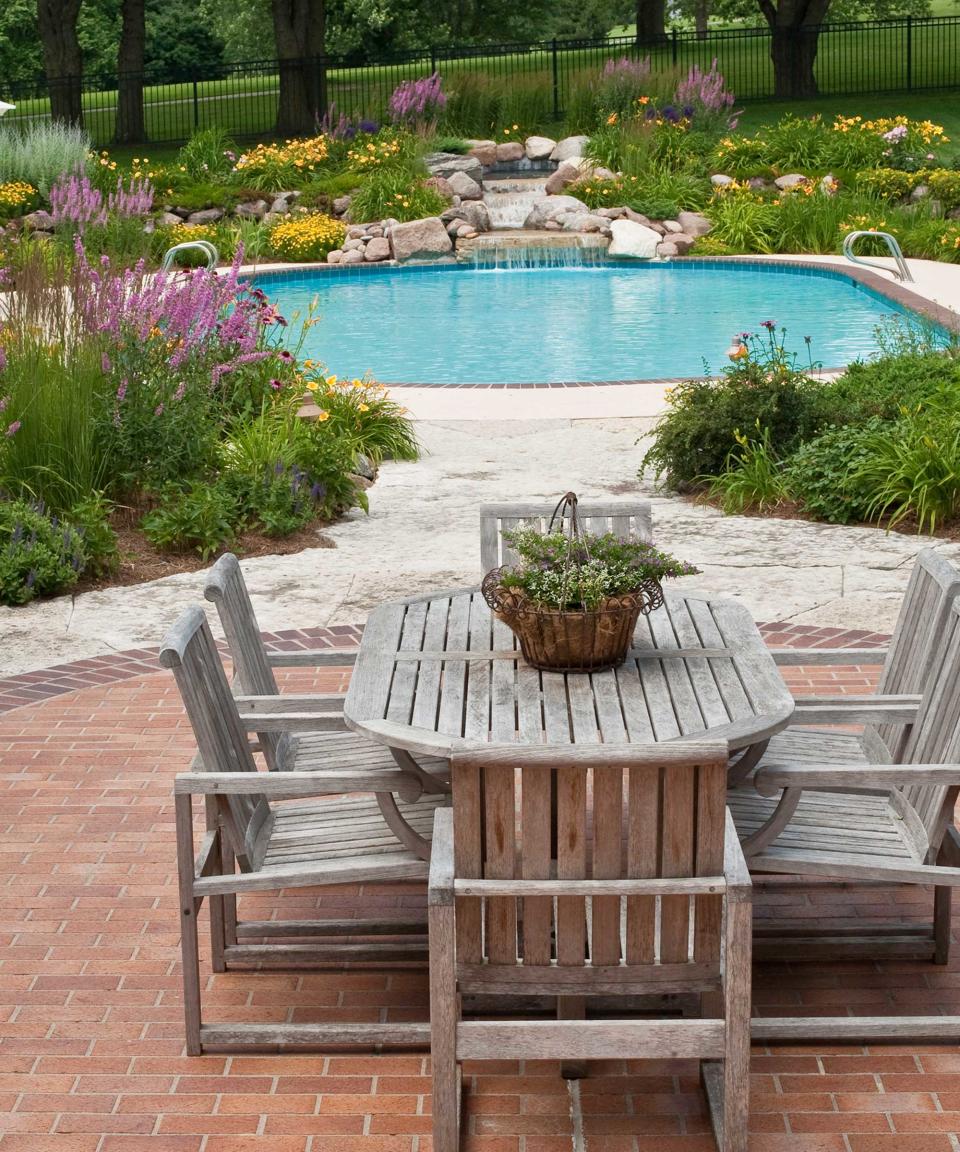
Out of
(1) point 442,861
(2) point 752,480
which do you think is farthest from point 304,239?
(1) point 442,861

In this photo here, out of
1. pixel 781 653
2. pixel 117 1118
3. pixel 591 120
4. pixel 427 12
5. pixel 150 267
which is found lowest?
pixel 117 1118

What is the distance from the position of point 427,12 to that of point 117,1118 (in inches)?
1819

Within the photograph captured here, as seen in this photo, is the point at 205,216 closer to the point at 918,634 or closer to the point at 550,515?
the point at 550,515

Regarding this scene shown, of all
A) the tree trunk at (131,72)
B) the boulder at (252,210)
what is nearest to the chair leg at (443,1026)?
the boulder at (252,210)

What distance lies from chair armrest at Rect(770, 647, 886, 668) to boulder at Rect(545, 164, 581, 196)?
71.6 ft

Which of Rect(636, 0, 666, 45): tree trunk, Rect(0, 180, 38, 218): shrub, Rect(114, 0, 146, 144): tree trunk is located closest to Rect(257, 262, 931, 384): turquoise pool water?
Rect(0, 180, 38, 218): shrub

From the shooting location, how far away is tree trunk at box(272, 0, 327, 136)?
104ft

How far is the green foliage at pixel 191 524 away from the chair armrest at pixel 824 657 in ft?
15.2

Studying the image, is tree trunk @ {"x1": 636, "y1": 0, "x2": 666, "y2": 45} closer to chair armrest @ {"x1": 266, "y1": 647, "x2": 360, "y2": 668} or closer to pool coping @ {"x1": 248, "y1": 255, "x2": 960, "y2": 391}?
pool coping @ {"x1": 248, "y1": 255, "x2": 960, "y2": 391}

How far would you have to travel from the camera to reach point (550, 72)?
3412cm

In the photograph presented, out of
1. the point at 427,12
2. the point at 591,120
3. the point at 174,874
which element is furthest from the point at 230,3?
the point at 174,874

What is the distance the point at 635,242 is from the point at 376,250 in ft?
12.6

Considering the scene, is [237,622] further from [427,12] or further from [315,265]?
[427,12]

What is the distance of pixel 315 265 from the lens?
23000mm
